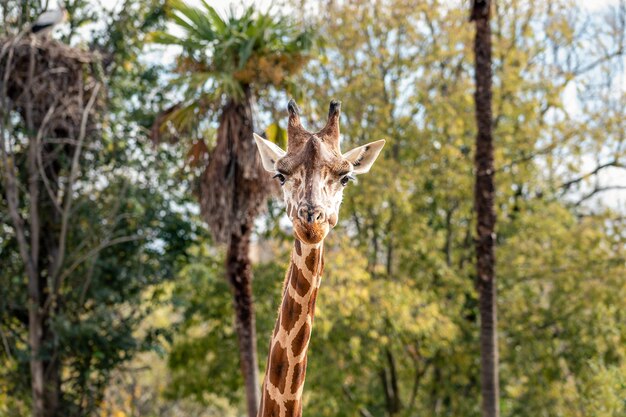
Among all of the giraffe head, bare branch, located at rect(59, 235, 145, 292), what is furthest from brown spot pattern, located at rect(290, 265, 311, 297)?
bare branch, located at rect(59, 235, 145, 292)

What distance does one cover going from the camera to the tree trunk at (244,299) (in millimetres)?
10914

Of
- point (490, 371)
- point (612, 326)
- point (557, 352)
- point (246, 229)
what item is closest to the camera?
point (490, 371)

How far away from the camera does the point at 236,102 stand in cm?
1054

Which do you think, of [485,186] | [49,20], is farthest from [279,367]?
[49,20]

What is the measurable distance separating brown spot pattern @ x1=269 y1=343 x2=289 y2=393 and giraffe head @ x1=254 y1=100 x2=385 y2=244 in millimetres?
893

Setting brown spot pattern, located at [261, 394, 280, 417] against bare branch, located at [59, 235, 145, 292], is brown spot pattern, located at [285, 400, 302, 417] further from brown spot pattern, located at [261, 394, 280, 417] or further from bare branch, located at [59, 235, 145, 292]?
bare branch, located at [59, 235, 145, 292]

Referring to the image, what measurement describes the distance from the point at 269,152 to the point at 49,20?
26.5 feet

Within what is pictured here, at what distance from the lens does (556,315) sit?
15375mm

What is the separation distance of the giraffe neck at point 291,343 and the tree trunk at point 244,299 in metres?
6.01

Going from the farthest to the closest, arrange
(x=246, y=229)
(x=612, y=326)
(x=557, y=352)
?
(x=557, y=352) → (x=612, y=326) → (x=246, y=229)

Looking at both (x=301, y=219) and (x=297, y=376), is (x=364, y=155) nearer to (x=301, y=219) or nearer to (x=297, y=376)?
(x=301, y=219)

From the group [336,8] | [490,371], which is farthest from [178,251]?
[490,371]

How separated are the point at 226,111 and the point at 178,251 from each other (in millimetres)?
4519

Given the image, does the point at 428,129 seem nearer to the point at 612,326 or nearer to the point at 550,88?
the point at 550,88
